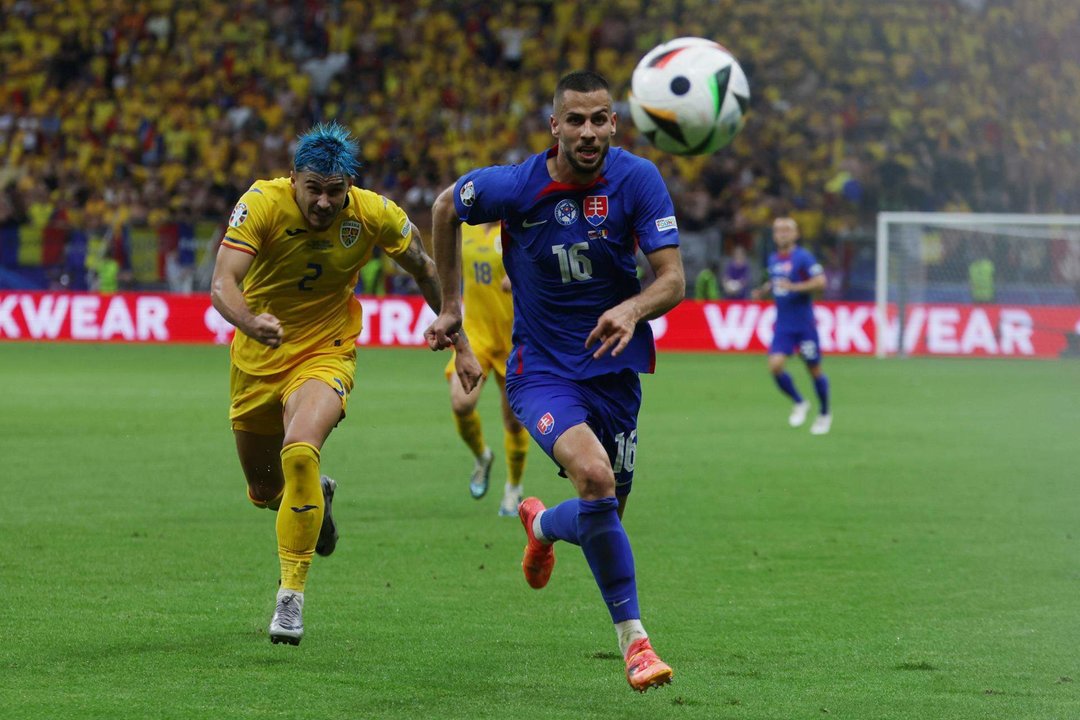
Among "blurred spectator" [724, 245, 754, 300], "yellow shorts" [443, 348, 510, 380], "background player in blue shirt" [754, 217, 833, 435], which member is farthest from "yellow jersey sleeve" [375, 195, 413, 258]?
"blurred spectator" [724, 245, 754, 300]

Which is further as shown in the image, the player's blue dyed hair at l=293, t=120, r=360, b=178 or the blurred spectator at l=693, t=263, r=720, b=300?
the blurred spectator at l=693, t=263, r=720, b=300

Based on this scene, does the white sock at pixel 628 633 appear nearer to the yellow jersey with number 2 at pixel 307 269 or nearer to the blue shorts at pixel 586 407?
the blue shorts at pixel 586 407

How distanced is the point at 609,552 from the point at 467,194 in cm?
156

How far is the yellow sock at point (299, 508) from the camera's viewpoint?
6414 mm

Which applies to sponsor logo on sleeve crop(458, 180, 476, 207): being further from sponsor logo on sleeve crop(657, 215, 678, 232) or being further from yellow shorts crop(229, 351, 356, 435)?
yellow shorts crop(229, 351, 356, 435)

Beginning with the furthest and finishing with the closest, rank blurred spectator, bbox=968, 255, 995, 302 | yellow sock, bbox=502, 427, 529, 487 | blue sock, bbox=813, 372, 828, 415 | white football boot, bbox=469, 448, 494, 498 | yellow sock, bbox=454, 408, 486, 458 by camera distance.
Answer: blurred spectator, bbox=968, 255, 995, 302 → blue sock, bbox=813, 372, 828, 415 → white football boot, bbox=469, 448, 494, 498 → yellow sock, bbox=454, 408, 486, 458 → yellow sock, bbox=502, 427, 529, 487

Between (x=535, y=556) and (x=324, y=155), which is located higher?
(x=324, y=155)

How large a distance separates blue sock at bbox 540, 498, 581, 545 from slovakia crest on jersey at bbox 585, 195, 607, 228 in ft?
3.47

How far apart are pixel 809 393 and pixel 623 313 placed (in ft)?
49.3

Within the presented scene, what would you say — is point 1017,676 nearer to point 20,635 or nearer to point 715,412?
point 20,635

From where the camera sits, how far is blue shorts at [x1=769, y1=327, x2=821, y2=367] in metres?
16.8

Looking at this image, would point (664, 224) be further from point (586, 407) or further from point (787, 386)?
point (787, 386)

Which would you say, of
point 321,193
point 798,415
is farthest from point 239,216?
point 798,415

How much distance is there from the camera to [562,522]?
6023mm
